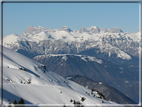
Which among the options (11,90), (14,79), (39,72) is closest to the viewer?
(11,90)

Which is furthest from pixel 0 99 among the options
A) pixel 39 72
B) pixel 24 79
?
pixel 39 72

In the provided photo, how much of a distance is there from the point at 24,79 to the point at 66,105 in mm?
19310

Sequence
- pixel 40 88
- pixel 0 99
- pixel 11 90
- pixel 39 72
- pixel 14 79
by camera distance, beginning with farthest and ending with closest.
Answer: pixel 39 72, pixel 14 79, pixel 40 88, pixel 11 90, pixel 0 99

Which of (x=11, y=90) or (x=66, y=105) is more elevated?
(x=11, y=90)

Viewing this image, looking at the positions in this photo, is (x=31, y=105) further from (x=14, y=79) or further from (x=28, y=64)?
(x=28, y=64)

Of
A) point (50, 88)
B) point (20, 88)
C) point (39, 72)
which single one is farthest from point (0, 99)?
point (39, 72)

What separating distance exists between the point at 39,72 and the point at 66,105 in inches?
1421

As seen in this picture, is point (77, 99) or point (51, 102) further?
point (77, 99)

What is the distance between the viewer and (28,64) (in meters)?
86.1

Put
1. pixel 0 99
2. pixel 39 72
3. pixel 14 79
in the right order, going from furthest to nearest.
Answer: pixel 39 72
pixel 14 79
pixel 0 99

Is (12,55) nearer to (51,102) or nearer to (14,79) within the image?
(14,79)

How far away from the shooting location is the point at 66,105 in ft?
167

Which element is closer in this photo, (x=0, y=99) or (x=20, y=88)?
(x=0, y=99)

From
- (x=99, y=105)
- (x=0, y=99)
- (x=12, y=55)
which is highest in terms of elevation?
(x=12, y=55)
